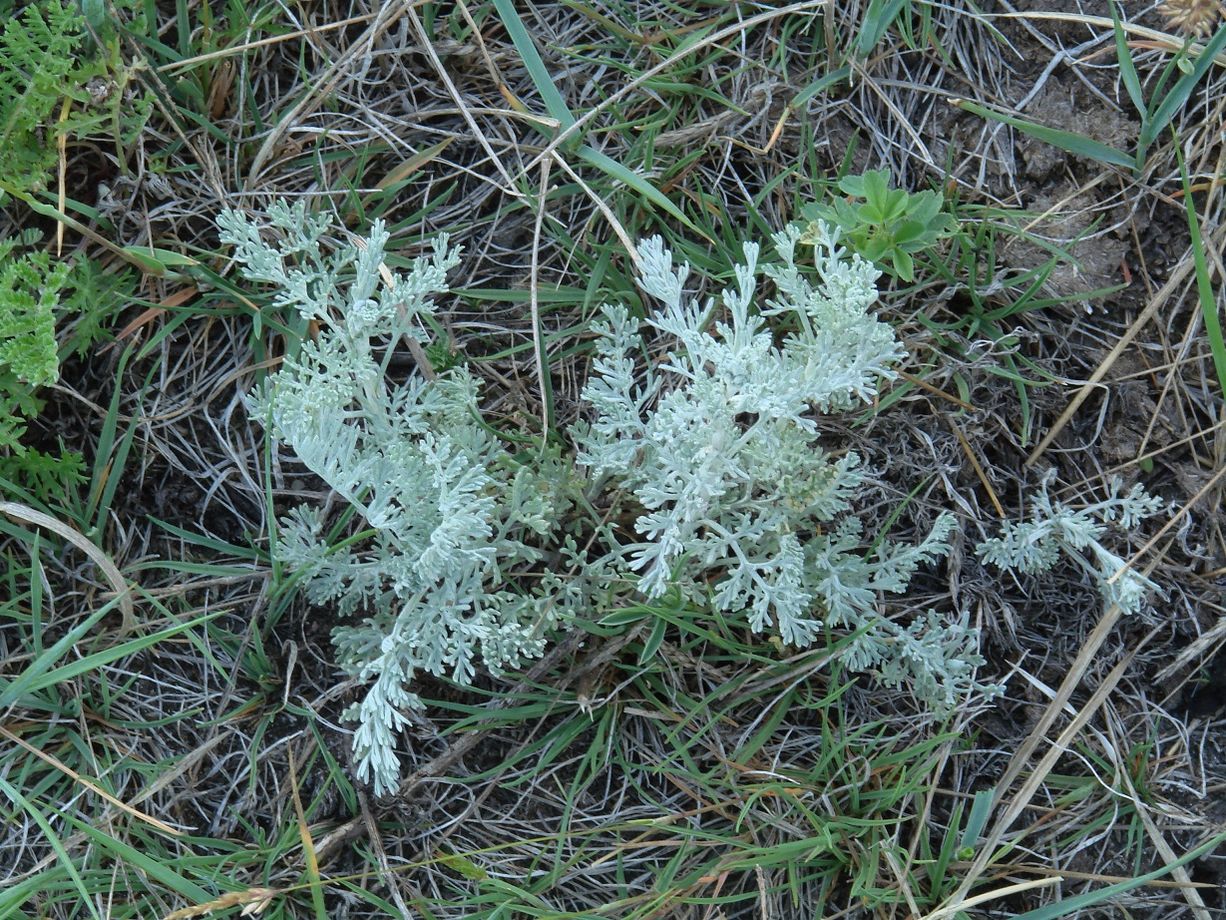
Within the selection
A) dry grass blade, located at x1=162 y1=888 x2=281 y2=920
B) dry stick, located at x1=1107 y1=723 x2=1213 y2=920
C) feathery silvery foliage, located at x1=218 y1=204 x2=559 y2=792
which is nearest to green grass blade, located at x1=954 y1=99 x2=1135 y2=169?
feathery silvery foliage, located at x1=218 y1=204 x2=559 y2=792

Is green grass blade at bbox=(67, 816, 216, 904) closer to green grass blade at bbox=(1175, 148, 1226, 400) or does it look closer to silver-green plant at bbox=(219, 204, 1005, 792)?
silver-green plant at bbox=(219, 204, 1005, 792)

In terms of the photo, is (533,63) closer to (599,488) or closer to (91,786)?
(599,488)

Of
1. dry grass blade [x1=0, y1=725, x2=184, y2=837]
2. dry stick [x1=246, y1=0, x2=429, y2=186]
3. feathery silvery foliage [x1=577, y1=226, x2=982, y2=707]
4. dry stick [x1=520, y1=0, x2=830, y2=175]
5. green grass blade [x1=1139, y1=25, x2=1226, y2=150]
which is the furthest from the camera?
dry stick [x1=246, y1=0, x2=429, y2=186]

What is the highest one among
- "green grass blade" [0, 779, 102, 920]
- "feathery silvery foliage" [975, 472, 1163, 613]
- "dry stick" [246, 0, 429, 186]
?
"dry stick" [246, 0, 429, 186]

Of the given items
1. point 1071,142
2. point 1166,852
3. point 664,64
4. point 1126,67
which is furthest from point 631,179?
point 1166,852

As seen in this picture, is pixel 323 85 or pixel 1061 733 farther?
pixel 323 85

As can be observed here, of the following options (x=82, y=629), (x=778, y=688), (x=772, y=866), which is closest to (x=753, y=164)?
(x=778, y=688)

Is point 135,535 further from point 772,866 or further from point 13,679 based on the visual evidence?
point 772,866
